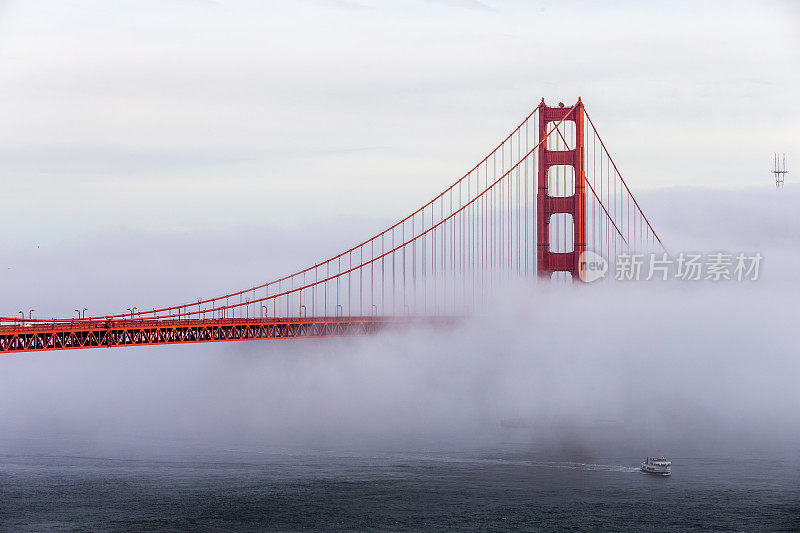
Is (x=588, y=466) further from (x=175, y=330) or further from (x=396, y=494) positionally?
(x=175, y=330)

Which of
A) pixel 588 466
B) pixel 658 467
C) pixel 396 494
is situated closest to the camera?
pixel 396 494

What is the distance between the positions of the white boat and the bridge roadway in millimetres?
21874

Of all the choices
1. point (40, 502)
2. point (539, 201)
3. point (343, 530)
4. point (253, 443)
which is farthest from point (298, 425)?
point (343, 530)

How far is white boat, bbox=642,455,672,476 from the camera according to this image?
6306 cm

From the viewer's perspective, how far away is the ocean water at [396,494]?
173ft

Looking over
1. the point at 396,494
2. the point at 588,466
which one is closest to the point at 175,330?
the point at 396,494

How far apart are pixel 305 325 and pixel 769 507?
31.7 metres

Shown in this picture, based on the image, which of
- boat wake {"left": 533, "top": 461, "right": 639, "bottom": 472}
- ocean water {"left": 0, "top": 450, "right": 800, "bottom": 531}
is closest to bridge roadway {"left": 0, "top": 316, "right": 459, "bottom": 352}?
ocean water {"left": 0, "top": 450, "right": 800, "bottom": 531}

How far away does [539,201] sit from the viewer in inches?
3162

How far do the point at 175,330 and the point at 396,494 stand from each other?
18.0 meters

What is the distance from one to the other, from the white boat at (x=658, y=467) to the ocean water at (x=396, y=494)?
575 millimetres

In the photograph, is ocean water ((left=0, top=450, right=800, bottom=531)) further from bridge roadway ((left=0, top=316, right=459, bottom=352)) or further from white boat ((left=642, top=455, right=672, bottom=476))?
bridge roadway ((left=0, top=316, right=459, bottom=352))

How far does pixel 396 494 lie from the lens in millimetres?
58375

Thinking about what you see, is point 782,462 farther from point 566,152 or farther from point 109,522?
point 109,522
